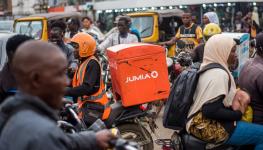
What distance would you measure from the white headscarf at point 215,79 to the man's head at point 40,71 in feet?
6.56

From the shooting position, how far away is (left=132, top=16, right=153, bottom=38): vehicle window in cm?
1347

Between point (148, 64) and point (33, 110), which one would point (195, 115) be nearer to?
point (148, 64)

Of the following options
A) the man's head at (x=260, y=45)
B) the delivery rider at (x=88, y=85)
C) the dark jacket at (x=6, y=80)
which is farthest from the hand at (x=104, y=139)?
the delivery rider at (x=88, y=85)

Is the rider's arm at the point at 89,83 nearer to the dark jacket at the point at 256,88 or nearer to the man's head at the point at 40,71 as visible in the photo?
the dark jacket at the point at 256,88

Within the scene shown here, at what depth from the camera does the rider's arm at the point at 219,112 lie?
3.86 metres

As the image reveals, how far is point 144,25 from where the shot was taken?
13641 millimetres

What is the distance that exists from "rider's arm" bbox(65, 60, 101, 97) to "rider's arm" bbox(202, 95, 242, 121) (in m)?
1.33

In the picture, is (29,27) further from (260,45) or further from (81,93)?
(260,45)

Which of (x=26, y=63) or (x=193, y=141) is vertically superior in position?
(x=26, y=63)

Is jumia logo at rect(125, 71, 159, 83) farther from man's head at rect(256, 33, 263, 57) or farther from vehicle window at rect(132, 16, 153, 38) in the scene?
vehicle window at rect(132, 16, 153, 38)

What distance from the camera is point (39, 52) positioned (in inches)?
79.0

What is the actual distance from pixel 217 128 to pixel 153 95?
1470mm

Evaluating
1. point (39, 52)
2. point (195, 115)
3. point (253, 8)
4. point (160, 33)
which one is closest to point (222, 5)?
point (253, 8)

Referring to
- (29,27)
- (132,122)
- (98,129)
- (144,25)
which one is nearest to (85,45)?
(132,122)
